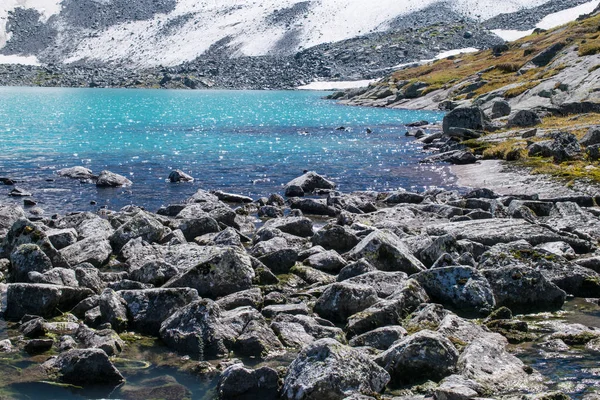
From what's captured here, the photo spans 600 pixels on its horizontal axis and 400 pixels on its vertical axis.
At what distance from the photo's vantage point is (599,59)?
69750 millimetres

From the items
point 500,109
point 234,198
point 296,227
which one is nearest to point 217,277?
point 296,227

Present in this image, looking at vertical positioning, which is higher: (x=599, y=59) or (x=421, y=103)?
(x=599, y=59)

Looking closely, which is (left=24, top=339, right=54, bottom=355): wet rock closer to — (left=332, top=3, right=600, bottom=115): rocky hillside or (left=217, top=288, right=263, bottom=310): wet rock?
(left=217, top=288, right=263, bottom=310): wet rock

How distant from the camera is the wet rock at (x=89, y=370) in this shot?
11031mm

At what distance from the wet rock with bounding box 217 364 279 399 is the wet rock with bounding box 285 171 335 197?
2363cm

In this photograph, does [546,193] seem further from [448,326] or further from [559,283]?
[448,326]

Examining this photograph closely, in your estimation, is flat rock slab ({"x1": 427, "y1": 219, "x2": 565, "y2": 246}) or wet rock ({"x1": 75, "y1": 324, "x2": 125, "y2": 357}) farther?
flat rock slab ({"x1": 427, "y1": 219, "x2": 565, "y2": 246})

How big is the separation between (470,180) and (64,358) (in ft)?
100.0

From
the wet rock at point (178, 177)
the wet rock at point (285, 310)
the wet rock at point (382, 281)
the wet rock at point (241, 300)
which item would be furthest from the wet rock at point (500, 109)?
the wet rock at point (285, 310)

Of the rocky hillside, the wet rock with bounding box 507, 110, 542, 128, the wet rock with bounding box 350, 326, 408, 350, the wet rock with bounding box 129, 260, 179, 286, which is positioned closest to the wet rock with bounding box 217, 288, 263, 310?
the wet rock with bounding box 129, 260, 179, 286

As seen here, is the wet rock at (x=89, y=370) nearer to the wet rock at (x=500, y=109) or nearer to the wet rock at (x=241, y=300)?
the wet rock at (x=241, y=300)

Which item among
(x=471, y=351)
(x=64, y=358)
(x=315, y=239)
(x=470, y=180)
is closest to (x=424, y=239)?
(x=315, y=239)

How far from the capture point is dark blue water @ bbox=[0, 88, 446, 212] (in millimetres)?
36219

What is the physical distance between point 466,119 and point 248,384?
166 ft
